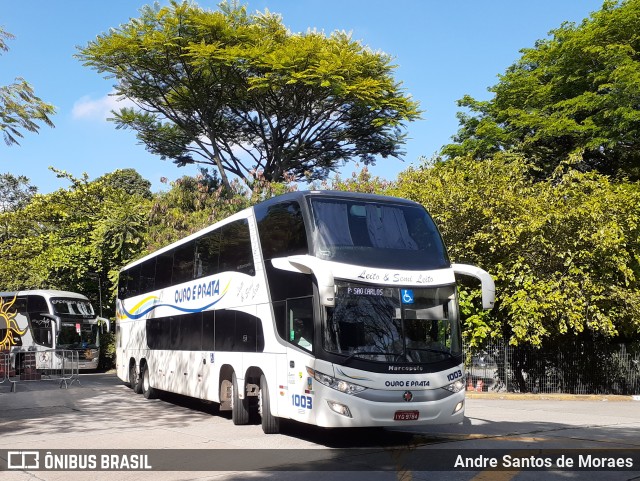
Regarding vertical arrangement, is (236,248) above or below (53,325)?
above

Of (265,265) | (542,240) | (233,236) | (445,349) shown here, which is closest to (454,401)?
(445,349)

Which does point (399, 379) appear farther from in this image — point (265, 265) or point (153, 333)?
point (153, 333)

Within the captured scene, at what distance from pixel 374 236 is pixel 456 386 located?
8.60 ft

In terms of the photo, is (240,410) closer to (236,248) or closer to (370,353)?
(236,248)

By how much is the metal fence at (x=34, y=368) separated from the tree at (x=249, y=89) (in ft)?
38.8

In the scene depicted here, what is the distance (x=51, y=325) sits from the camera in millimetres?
32656

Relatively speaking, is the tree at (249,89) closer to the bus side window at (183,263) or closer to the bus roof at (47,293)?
the bus roof at (47,293)

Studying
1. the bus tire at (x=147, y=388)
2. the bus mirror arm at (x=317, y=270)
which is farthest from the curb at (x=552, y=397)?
the bus mirror arm at (x=317, y=270)

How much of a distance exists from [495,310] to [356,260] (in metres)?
12.8

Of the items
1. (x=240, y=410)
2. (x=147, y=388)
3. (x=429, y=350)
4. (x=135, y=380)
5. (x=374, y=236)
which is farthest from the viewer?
(x=135, y=380)

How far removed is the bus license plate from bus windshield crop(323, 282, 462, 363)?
73 cm

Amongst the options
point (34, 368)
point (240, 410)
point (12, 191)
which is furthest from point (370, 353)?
point (12, 191)

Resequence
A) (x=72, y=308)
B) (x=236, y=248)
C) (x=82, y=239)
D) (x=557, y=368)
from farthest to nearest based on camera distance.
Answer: (x=82, y=239), (x=72, y=308), (x=557, y=368), (x=236, y=248)

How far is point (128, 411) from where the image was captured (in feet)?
53.5
